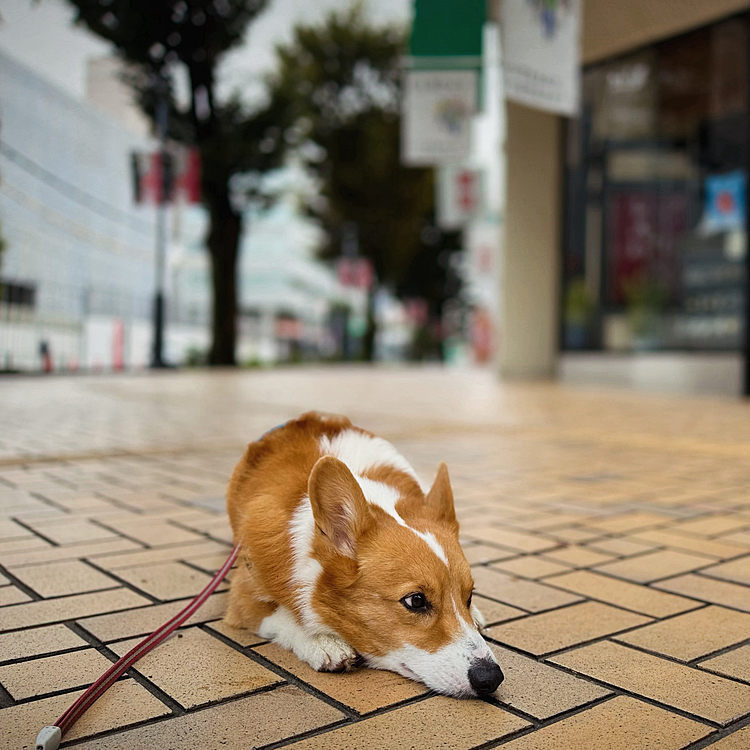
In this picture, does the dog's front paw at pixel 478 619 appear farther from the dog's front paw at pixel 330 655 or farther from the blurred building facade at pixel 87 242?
the blurred building facade at pixel 87 242

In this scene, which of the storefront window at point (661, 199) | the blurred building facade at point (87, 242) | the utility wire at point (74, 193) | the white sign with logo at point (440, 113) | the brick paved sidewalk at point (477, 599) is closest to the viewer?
the brick paved sidewalk at point (477, 599)

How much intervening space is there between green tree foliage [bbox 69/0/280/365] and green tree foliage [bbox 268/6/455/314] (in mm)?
4827

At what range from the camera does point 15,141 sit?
12320 mm

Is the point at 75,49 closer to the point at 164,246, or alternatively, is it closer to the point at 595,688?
the point at 164,246

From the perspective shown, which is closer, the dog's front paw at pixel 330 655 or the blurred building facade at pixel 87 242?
the dog's front paw at pixel 330 655

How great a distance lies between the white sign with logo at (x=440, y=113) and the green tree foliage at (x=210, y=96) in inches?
101

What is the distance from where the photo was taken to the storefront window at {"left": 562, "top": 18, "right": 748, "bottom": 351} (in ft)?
34.7

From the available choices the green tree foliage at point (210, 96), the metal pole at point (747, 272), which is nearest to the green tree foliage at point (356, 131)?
the green tree foliage at point (210, 96)

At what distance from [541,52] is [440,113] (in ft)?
11.1

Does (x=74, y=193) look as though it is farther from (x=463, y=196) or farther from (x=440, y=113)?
(x=463, y=196)

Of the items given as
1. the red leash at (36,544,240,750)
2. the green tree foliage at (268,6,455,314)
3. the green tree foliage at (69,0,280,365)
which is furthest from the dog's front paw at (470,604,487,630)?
the green tree foliage at (268,6,455,314)

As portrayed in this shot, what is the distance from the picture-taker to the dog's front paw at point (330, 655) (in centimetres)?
164

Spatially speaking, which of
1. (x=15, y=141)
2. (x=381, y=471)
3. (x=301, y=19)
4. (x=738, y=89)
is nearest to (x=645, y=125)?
(x=738, y=89)

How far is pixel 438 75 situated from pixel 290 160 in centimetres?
1285
